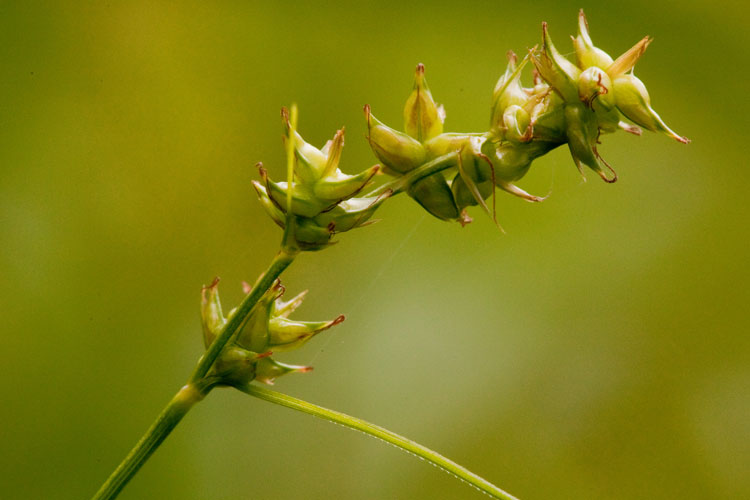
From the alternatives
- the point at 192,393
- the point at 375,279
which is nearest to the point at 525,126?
the point at 192,393

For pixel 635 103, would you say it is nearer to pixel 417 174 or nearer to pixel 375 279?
pixel 417 174

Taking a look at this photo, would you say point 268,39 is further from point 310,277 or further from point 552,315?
point 552,315

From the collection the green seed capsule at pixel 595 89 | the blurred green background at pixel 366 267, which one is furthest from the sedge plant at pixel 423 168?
the blurred green background at pixel 366 267

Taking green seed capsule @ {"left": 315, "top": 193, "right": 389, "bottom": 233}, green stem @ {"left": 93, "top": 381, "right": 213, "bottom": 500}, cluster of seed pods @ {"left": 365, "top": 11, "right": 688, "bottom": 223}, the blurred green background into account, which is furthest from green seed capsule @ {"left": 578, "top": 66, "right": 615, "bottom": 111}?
the blurred green background

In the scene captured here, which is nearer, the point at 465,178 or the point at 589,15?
the point at 465,178

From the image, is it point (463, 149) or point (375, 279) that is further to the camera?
point (375, 279)

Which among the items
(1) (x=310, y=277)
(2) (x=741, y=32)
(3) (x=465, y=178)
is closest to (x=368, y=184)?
(3) (x=465, y=178)

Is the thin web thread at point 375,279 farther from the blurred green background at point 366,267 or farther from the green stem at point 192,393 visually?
the green stem at point 192,393

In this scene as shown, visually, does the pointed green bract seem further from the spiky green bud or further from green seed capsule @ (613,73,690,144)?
the spiky green bud
